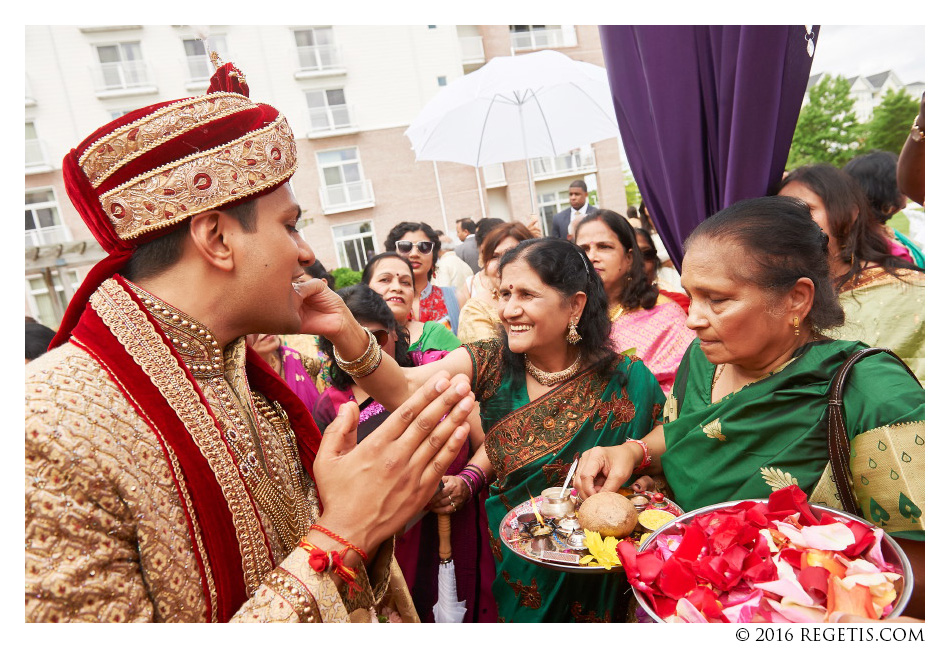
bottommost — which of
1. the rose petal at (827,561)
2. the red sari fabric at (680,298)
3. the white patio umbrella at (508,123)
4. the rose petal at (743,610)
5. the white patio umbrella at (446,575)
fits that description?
the white patio umbrella at (446,575)

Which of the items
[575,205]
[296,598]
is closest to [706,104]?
[296,598]

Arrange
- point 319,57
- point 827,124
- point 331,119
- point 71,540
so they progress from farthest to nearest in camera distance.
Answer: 1. point 827,124
2. point 331,119
3. point 319,57
4. point 71,540

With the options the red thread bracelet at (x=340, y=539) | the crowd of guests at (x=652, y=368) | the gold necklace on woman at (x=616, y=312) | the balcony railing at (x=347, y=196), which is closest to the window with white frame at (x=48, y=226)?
the balcony railing at (x=347, y=196)

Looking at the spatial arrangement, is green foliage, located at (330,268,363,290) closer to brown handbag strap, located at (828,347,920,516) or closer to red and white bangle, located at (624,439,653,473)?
red and white bangle, located at (624,439,653,473)

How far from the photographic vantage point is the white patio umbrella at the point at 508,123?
20.6 feet

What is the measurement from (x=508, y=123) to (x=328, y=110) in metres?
13.6

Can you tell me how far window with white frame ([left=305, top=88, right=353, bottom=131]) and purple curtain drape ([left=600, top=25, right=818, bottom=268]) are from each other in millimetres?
17630

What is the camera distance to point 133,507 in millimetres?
1072

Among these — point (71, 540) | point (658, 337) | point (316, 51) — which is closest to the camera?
point (71, 540)

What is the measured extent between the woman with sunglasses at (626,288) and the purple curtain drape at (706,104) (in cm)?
117

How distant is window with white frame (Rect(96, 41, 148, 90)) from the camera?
506 cm

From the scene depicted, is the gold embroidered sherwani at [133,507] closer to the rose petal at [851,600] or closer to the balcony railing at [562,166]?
the rose petal at [851,600]

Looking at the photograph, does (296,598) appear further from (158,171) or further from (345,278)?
(345,278)

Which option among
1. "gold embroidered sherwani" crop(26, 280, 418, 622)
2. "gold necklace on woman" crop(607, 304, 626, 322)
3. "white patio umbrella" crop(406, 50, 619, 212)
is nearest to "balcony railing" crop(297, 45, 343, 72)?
"white patio umbrella" crop(406, 50, 619, 212)
